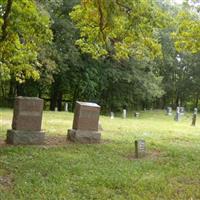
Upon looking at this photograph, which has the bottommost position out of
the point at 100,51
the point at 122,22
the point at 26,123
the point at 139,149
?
the point at 139,149

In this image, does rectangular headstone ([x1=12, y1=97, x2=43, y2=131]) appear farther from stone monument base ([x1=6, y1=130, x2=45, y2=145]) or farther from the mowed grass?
the mowed grass

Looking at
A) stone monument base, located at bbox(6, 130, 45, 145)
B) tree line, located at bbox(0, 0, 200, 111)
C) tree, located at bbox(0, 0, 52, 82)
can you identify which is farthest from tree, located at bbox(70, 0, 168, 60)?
stone monument base, located at bbox(6, 130, 45, 145)

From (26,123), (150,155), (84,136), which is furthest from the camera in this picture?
(84,136)

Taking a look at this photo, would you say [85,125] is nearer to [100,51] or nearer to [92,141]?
[92,141]

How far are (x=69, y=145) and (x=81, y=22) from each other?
3.97 m

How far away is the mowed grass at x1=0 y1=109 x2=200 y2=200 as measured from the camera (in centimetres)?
772

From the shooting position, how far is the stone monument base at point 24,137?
11.8 meters

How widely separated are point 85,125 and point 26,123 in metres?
2.01

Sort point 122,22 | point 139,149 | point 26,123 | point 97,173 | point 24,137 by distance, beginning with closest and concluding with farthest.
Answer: point 97,173, point 139,149, point 24,137, point 26,123, point 122,22

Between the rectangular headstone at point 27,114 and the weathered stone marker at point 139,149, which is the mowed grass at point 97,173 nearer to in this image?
the weathered stone marker at point 139,149

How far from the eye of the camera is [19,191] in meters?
7.48

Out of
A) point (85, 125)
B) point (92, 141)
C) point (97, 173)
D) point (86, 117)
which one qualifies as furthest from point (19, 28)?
point (97, 173)

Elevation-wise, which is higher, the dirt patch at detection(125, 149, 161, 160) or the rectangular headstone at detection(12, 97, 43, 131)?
the rectangular headstone at detection(12, 97, 43, 131)

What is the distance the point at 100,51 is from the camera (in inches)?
576
